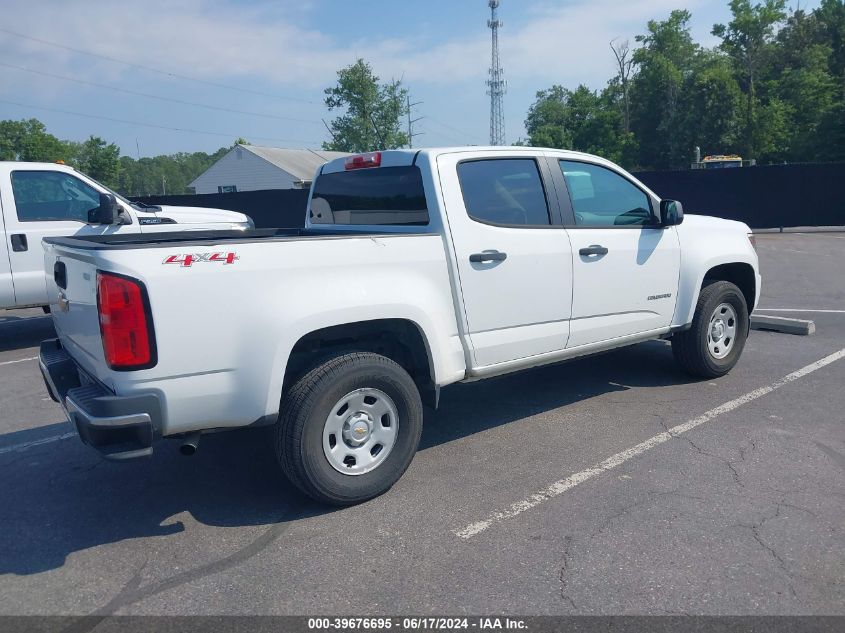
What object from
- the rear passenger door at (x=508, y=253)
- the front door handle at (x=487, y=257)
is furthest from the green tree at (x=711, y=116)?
the front door handle at (x=487, y=257)

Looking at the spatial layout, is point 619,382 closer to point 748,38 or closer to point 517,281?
point 517,281

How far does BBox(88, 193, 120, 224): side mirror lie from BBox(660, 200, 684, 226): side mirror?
6.05 meters

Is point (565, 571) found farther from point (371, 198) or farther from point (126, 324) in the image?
point (371, 198)

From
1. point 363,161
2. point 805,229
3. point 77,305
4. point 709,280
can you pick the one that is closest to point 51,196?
point 363,161

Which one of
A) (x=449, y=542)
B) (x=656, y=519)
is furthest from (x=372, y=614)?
(x=656, y=519)

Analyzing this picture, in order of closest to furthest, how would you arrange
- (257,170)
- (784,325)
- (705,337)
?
1. (705,337)
2. (784,325)
3. (257,170)

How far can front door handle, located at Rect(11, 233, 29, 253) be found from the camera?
8336 mm

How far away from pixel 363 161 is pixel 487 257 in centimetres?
122

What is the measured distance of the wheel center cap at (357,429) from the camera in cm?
400

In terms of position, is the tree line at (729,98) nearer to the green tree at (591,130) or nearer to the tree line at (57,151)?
the green tree at (591,130)

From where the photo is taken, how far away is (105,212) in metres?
8.38

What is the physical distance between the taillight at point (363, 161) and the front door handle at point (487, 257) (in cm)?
103

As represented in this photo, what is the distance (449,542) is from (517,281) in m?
1.76

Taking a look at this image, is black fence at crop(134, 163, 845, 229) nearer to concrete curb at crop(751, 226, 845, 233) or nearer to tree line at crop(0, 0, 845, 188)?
concrete curb at crop(751, 226, 845, 233)
